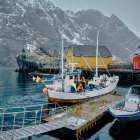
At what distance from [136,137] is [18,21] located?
7870 inches

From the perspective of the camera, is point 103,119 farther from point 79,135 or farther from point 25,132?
point 25,132

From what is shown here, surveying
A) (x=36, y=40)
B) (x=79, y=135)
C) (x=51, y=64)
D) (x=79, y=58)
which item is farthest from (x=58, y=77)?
(x=36, y=40)

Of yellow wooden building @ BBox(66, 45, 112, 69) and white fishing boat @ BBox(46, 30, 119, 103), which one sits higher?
yellow wooden building @ BBox(66, 45, 112, 69)

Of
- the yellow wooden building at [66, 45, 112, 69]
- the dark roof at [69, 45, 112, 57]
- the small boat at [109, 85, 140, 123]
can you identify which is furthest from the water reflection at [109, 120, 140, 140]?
the dark roof at [69, 45, 112, 57]

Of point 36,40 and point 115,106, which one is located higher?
point 36,40

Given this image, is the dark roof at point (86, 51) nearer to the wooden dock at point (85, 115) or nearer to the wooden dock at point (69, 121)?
the wooden dock at point (85, 115)

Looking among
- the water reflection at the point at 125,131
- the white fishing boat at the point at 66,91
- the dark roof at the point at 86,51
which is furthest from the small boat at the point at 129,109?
the dark roof at the point at 86,51

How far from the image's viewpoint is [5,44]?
543ft

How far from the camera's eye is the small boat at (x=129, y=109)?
13414mm

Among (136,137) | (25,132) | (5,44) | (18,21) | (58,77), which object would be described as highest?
(18,21)

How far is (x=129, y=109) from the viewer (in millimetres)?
14461

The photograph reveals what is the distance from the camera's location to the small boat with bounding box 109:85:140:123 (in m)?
13.4

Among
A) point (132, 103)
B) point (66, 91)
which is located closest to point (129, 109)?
point (132, 103)

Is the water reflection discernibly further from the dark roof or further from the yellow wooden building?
the dark roof
